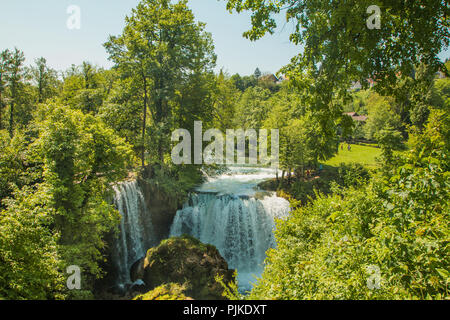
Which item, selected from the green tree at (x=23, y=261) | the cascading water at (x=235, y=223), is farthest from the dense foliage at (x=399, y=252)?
the cascading water at (x=235, y=223)

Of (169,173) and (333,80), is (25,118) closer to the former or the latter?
(169,173)

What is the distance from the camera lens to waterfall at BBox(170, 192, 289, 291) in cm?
1742

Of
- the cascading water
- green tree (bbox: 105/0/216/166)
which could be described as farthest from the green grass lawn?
green tree (bbox: 105/0/216/166)

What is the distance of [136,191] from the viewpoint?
52.7 ft

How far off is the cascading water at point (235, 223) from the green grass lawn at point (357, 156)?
15440mm

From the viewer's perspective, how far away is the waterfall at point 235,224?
57.2ft

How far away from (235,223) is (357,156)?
24.8 meters

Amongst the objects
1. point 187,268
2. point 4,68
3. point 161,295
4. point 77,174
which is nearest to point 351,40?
point 161,295

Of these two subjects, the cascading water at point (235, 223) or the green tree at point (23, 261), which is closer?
the green tree at point (23, 261)

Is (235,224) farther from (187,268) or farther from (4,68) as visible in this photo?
(4,68)

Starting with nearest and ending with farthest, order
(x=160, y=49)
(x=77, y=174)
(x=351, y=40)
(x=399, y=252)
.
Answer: (x=399, y=252)
(x=351, y=40)
(x=77, y=174)
(x=160, y=49)

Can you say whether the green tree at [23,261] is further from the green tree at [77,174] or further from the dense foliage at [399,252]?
the dense foliage at [399,252]

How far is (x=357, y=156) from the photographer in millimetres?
34531
